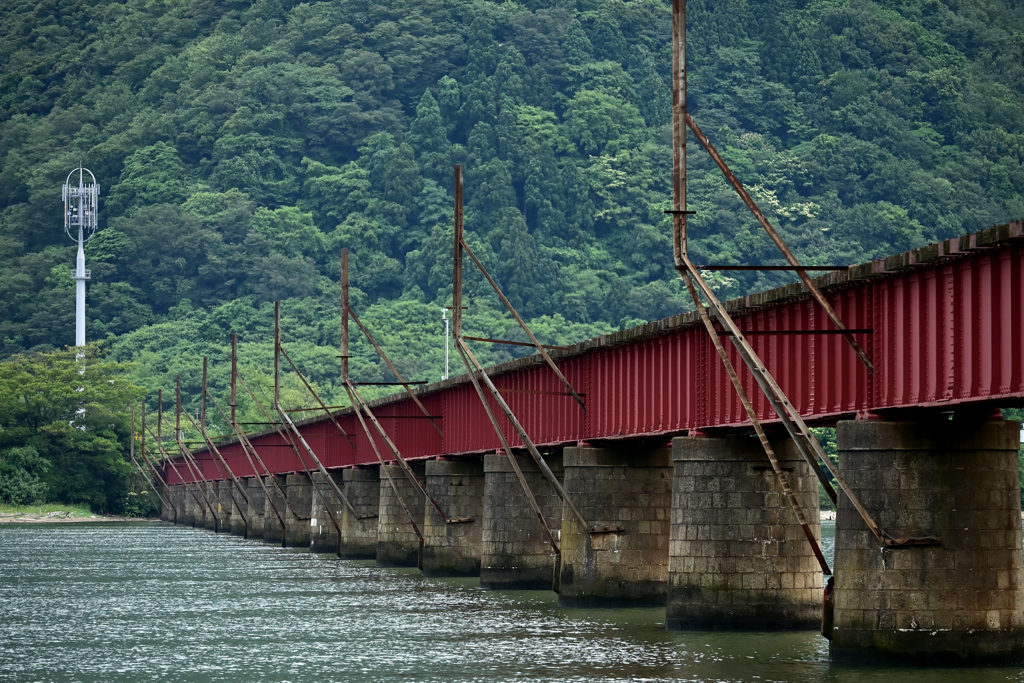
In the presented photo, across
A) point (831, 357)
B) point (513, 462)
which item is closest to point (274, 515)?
point (513, 462)

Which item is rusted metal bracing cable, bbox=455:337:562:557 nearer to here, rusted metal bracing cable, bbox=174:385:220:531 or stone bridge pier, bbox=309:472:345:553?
stone bridge pier, bbox=309:472:345:553

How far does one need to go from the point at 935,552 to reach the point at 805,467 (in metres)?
11.3

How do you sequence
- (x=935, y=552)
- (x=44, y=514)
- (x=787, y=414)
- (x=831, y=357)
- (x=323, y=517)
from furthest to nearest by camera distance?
(x=44, y=514), (x=323, y=517), (x=831, y=357), (x=787, y=414), (x=935, y=552)

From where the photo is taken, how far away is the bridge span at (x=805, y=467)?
109 feet

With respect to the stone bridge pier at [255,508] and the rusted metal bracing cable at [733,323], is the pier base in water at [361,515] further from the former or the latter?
the rusted metal bracing cable at [733,323]

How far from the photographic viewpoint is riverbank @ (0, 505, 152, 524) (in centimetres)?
17274

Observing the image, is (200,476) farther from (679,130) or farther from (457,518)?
(679,130)

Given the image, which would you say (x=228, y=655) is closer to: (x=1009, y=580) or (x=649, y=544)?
(x=649, y=544)

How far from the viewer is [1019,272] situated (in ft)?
100

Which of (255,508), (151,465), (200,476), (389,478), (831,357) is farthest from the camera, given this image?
(151,465)

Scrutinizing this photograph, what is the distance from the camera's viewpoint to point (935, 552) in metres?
33.8

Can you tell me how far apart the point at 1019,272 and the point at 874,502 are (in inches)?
230

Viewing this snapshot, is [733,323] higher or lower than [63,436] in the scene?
lower

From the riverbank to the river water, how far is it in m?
97.6
